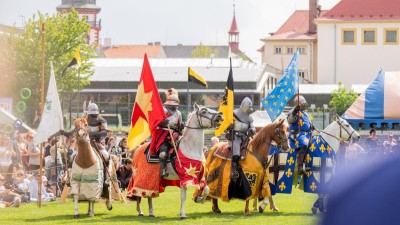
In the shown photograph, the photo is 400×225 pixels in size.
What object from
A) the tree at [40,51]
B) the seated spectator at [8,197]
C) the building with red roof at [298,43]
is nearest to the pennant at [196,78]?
the seated spectator at [8,197]

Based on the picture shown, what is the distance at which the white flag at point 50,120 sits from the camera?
17.3 metres

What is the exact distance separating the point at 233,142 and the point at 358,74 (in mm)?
94813

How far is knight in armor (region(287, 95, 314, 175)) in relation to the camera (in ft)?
53.9

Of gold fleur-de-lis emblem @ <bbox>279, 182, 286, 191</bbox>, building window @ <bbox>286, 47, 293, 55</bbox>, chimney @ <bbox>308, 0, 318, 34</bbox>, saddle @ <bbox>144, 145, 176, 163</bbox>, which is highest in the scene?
chimney @ <bbox>308, 0, 318, 34</bbox>

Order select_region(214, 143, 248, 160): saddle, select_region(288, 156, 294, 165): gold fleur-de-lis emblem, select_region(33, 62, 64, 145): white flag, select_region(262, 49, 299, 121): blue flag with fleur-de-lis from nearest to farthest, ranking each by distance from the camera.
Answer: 1. select_region(214, 143, 248, 160): saddle
2. select_region(288, 156, 294, 165): gold fleur-de-lis emblem
3. select_region(33, 62, 64, 145): white flag
4. select_region(262, 49, 299, 121): blue flag with fleur-de-lis

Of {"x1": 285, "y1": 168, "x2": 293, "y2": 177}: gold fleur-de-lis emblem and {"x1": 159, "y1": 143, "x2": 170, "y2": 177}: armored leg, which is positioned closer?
{"x1": 159, "y1": 143, "x2": 170, "y2": 177}: armored leg

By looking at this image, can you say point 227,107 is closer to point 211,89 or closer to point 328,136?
point 328,136

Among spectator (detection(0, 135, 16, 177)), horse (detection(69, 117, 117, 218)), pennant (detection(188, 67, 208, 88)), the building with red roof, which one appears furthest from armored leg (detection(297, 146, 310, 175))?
the building with red roof

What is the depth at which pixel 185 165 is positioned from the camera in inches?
578

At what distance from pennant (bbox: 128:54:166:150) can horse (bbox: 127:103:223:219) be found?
0.23m

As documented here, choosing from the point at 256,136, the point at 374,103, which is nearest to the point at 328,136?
the point at 256,136

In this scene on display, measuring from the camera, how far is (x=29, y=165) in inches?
888

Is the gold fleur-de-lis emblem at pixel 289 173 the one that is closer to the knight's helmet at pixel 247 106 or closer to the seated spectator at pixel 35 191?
the knight's helmet at pixel 247 106

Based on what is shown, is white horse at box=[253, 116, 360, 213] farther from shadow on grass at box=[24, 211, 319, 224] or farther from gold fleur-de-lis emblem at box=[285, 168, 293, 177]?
shadow on grass at box=[24, 211, 319, 224]
